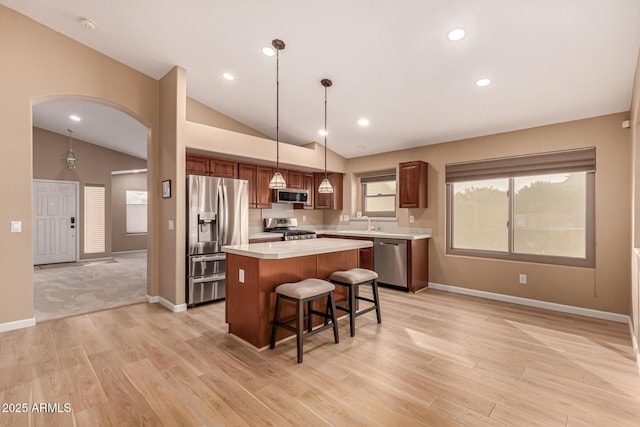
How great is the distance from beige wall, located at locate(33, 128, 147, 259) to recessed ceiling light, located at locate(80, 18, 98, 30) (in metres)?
5.16

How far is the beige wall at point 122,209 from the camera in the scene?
350 inches

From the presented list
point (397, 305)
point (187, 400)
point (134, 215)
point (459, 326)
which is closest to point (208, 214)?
point (187, 400)

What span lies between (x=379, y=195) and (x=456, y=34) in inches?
143

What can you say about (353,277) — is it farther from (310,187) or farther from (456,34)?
(310,187)

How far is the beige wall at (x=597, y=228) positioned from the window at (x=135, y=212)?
27.3ft

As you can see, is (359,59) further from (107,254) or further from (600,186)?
(107,254)

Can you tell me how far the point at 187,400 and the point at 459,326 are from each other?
279 centimetres

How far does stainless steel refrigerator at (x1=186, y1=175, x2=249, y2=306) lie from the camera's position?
13.4ft

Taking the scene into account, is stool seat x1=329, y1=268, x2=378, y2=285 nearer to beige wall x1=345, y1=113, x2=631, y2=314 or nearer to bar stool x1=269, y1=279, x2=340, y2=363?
bar stool x1=269, y1=279, x2=340, y2=363

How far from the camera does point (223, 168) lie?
16.0ft

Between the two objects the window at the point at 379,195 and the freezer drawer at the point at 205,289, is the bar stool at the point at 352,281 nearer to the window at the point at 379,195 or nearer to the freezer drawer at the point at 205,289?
the freezer drawer at the point at 205,289

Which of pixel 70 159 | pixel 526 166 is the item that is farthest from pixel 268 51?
pixel 70 159

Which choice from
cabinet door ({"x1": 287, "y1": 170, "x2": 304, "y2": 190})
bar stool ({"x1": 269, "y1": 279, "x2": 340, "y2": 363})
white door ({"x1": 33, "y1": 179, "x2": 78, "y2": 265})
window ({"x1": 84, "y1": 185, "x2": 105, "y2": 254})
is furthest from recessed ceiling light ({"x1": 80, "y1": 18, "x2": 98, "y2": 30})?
window ({"x1": 84, "y1": 185, "x2": 105, "y2": 254})

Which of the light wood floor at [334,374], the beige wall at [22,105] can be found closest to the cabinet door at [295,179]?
the light wood floor at [334,374]
